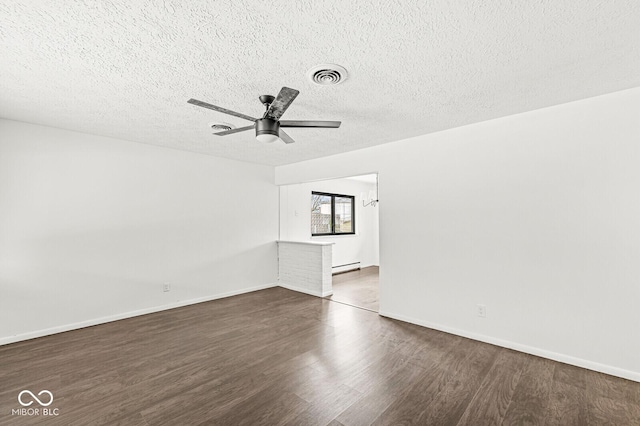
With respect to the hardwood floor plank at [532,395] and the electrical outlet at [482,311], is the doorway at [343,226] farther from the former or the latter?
the hardwood floor plank at [532,395]

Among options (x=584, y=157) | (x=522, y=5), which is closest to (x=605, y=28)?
(x=522, y=5)

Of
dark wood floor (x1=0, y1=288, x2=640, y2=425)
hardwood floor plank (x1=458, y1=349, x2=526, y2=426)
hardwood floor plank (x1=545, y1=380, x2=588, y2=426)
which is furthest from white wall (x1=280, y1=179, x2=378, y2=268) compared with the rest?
hardwood floor plank (x1=545, y1=380, x2=588, y2=426)

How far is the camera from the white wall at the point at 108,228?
314 centimetres

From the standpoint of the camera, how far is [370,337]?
314 cm

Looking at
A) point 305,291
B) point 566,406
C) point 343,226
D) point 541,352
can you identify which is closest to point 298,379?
point 566,406

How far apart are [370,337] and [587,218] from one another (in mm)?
2387

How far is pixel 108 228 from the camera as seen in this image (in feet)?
12.2

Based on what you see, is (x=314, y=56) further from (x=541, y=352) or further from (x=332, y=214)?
(x=332, y=214)

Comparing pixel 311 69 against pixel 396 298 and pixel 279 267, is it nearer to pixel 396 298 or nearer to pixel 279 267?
pixel 396 298

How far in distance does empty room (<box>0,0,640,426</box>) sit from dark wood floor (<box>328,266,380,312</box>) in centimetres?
17

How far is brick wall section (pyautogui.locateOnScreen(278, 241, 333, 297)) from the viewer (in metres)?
4.95

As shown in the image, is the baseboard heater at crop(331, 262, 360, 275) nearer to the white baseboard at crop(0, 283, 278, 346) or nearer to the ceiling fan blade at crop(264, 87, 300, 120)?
the white baseboard at crop(0, 283, 278, 346)

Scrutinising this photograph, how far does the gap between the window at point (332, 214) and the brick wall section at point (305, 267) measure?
1.24m

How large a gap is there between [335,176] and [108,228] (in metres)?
3.33
